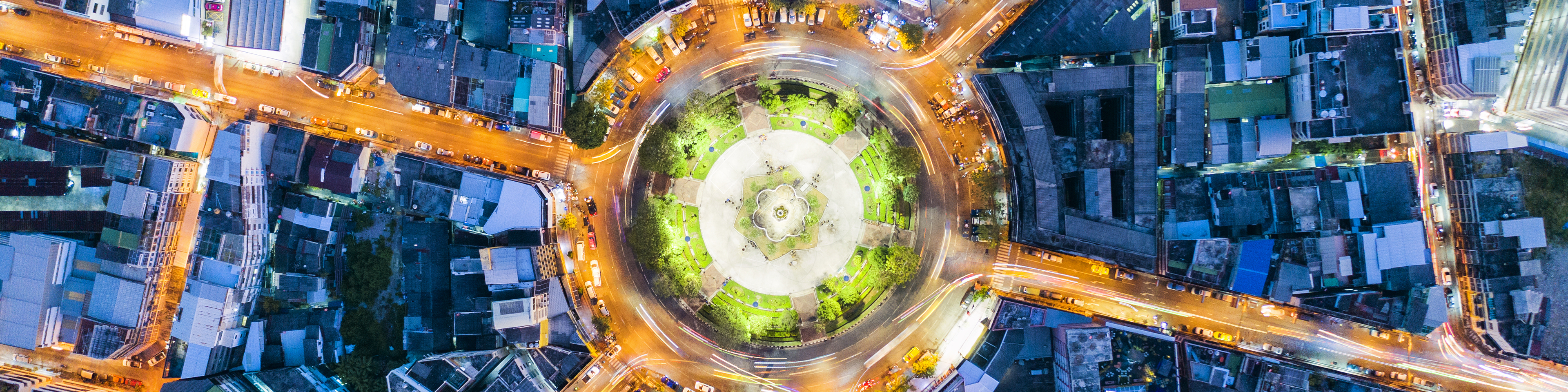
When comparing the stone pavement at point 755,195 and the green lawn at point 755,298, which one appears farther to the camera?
the green lawn at point 755,298

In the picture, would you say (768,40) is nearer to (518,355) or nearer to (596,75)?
(596,75)

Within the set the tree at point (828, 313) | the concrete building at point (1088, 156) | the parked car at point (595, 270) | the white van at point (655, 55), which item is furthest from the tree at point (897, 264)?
the white van at point (655, 55)

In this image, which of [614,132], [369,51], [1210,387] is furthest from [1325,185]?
[369,51]

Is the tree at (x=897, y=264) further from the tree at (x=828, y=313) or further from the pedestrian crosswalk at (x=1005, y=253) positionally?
the pedestrian crosswalk at (x=1005, y=253)

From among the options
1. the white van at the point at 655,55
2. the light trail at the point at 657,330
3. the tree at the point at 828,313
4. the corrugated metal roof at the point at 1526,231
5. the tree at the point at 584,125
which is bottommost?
the light trail at the point at 657,330

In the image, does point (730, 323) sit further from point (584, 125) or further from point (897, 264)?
point (584, 125)
